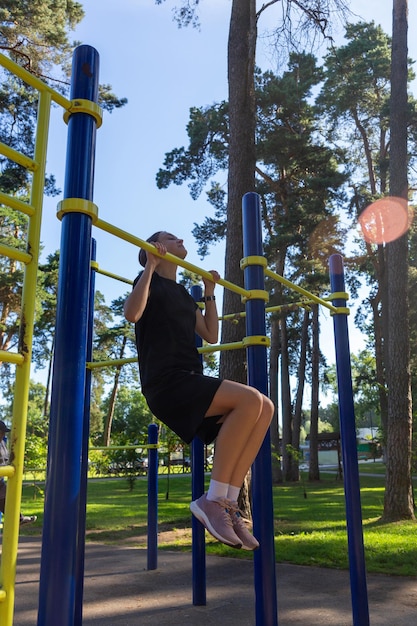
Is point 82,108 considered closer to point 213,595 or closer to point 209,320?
point 209,320

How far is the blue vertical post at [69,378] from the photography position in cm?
139

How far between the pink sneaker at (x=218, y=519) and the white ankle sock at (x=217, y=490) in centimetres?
2

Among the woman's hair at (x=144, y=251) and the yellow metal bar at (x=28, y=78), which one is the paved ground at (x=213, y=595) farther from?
the yellow metal bar at (x=28, y=78)

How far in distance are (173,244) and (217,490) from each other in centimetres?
107

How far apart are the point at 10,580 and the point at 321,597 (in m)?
2.91

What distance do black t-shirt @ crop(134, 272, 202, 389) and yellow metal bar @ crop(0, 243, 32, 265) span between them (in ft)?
2.16

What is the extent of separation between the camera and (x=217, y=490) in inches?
77.5

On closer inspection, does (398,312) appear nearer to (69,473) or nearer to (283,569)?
(283,569)

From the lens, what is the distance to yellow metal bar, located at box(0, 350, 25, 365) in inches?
57.5

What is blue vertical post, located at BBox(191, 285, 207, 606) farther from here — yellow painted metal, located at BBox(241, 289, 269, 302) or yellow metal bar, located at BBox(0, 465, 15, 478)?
yellow metal bar, located at BBox(0, 465, 15, 478)

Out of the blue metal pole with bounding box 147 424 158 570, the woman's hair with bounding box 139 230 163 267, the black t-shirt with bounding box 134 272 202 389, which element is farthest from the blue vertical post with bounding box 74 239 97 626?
the blue metal pole with bounding box 147 424 158 570

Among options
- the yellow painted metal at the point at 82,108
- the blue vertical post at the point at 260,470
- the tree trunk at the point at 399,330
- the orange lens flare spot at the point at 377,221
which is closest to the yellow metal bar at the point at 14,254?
the yellow painted metal at the point at 82,108

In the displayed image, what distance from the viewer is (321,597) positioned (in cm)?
371

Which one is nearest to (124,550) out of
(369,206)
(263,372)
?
(263,372)
